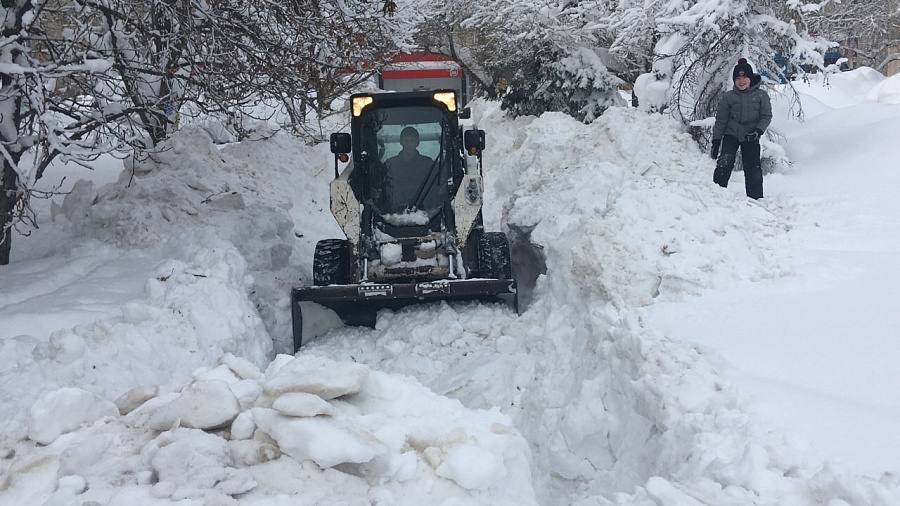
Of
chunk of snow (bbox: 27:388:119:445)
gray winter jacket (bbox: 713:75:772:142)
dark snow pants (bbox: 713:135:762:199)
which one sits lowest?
chunk of snow (bbox: 27:388:119:445)

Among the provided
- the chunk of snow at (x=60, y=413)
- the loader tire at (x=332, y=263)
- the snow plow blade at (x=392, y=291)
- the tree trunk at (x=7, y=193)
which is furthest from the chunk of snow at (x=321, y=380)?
the tree trunk at (x=7, y=193)

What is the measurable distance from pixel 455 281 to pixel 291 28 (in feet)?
11.0

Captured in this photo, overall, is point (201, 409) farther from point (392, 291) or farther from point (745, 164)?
point (745, 164)

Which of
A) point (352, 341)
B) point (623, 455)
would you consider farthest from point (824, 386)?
point (352, 341)

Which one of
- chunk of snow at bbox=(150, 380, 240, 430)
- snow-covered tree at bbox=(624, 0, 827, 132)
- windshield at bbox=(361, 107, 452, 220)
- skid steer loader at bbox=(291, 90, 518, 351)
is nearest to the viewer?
chunk of snow at bbox=(150, 380, 240, 430)

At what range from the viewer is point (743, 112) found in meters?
8.29

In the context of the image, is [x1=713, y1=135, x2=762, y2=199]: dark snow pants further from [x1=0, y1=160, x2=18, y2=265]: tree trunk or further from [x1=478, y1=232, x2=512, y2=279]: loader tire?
[x1=0, y1=160, x2=18, y2=265]: tree trunk

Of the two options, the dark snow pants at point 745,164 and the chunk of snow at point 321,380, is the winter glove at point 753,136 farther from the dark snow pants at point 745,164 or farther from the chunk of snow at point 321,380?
the chunk of snow at point 321,380

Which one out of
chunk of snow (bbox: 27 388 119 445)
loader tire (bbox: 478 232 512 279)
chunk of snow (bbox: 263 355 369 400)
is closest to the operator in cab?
loader tire (bbox: 478 232 512 279)

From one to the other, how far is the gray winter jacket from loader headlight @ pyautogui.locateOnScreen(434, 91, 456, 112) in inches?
123

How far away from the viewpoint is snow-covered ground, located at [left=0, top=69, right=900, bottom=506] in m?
3.45

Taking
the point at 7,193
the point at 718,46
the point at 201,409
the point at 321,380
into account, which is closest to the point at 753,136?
the point at 718,46

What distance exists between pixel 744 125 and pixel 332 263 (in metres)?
4.85

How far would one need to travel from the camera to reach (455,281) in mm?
7180
